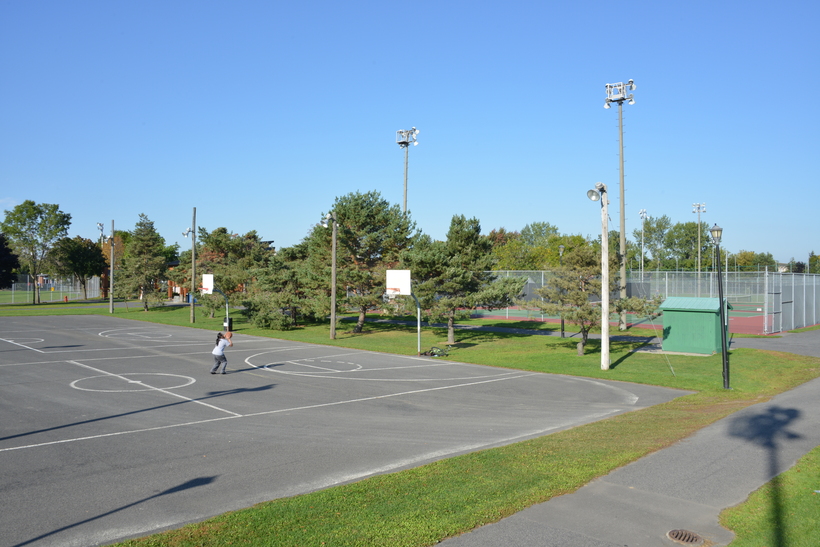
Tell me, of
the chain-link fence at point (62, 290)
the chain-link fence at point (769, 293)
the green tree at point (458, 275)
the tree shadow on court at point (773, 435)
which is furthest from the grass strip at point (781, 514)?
the chain-link fence at point (62, 290)

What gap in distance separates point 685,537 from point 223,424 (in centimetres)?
1008

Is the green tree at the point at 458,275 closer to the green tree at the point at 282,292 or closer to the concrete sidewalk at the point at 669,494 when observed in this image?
the green tree at the point at 282,292

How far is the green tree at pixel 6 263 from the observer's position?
228 ft

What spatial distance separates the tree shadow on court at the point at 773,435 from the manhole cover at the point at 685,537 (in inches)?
30.6

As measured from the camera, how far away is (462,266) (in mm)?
30641

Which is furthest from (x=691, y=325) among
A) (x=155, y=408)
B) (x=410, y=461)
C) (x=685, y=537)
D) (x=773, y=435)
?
(x=155, y=408)

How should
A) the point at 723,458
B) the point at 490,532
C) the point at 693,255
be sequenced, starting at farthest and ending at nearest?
the point at 693,255, the point at 723,458, the point at 490,532

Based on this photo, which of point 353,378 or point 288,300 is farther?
point 288,300

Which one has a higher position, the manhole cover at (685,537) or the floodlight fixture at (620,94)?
the floodlight fixture at (620,94)

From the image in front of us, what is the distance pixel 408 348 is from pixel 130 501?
888 inches

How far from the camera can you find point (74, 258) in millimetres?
78438

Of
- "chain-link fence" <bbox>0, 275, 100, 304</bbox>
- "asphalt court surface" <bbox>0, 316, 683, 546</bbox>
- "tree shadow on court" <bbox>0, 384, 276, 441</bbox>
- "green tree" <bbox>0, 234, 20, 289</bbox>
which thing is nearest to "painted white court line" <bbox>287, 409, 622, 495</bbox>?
"asphalt court surface" <bbox>0, 316, 683, 546</bbox>

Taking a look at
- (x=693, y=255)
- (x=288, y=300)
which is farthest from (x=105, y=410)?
(x=693, y=255)

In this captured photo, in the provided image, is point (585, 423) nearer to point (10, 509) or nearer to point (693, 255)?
point (10, 509)
